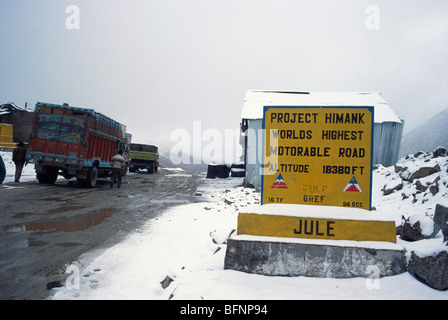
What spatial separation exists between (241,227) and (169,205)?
20.2 ft

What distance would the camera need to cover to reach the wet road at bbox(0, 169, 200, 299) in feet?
11.7

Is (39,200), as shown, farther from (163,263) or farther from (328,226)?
(328,226)

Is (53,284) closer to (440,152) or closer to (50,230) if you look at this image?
(50,230)

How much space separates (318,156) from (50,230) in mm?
5424

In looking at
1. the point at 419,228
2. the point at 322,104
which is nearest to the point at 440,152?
the point at 419,228

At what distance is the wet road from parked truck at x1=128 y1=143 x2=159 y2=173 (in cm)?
1842

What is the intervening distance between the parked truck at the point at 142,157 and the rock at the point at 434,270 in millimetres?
27478

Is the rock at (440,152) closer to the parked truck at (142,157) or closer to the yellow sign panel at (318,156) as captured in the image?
the yellow sign panel at (318,156)

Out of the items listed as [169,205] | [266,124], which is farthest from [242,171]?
[266,124]

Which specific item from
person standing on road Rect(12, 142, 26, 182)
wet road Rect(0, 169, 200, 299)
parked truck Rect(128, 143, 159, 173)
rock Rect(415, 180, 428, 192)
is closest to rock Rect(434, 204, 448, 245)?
rock Rect(415, 180, 428, 192)

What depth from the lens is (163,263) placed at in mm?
4289

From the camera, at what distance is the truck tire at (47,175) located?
1330 cm

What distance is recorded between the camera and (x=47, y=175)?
13453 mm
